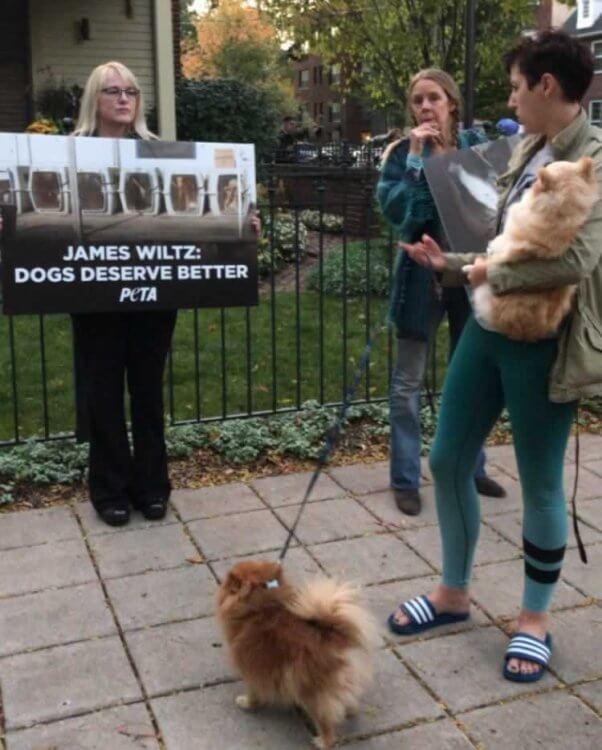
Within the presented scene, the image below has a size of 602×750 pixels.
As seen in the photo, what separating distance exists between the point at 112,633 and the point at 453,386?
4.98 feet

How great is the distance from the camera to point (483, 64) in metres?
9.46

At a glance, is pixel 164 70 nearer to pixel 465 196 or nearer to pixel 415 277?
pixel 415 277

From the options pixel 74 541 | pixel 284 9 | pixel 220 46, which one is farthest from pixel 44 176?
Answer: pixel 220 46

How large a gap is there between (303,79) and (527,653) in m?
88.0

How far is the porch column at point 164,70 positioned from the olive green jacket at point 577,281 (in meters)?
10.6

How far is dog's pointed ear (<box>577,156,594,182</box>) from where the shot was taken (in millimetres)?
2424

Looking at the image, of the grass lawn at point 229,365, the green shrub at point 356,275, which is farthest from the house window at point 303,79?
the grass lawn at point 229,365

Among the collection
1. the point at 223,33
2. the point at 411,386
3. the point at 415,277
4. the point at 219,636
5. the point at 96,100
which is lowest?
the point at 219,636

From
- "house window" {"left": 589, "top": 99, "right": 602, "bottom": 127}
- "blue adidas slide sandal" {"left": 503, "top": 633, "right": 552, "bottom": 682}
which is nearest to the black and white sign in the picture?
"blue adidas slide sandal" {"left": 503, "top": 633, "right": 552, "bottom": 682}

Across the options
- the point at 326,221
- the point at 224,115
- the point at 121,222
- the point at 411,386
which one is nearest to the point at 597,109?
the point at 224,115

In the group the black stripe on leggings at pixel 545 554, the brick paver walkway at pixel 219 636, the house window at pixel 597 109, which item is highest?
the house window at pixel 597 109

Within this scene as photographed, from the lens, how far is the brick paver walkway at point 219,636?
2641mm

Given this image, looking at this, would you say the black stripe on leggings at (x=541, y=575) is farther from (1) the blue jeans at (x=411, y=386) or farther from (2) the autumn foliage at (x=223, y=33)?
(2) the autumn foliage at (x=223, y=33)

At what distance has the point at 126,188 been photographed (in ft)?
12.9
